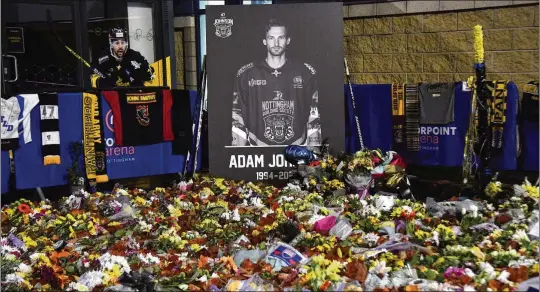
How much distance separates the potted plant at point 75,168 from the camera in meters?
8.95

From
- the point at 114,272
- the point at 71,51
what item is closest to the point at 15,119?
the point at 71,51

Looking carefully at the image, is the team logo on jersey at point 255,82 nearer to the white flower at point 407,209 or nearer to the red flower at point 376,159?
the red flower at point 376,159

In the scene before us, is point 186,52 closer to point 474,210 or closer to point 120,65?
point 120,65

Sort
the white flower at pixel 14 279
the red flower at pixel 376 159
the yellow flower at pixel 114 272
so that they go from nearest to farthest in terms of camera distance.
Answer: the yellow flower at pixel 114 272
the white flower at pixel 14 279
the red flower at pixel 376 159

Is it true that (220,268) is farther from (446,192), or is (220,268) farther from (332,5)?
(332,5)

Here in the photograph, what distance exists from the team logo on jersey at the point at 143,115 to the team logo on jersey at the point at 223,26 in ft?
4.70

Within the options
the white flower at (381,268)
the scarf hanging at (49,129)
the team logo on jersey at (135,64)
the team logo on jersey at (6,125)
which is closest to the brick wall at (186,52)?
the team logo on jersey at (135,64)

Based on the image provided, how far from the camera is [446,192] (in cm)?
835

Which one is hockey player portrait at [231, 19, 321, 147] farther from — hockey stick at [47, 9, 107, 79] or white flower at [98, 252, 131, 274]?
white flower at [98, 252, 131, 274]

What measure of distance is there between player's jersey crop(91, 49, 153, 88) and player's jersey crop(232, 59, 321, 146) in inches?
114

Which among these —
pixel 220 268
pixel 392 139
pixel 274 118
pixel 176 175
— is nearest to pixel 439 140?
pixel 392 139

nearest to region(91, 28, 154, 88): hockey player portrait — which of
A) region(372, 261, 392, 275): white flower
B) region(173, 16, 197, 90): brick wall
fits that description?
region(173, 16, 197, 90): brick wall

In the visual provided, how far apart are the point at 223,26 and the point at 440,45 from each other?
334 cm

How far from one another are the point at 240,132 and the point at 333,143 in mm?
1227
